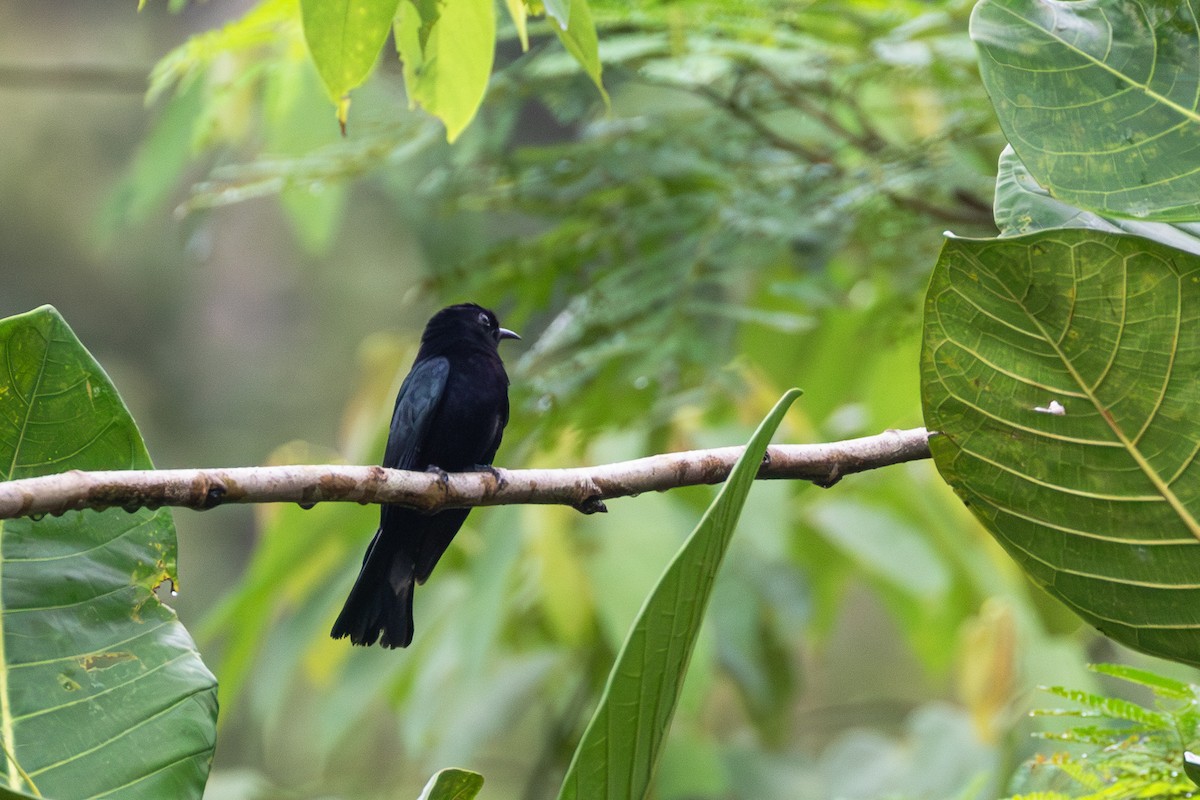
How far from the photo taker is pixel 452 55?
4.46 ft

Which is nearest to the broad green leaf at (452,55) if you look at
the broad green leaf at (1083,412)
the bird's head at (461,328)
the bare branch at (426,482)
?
the bare branch at (426,482)

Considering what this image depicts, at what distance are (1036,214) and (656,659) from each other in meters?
0.69

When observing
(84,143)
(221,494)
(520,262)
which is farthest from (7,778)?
(84,143)

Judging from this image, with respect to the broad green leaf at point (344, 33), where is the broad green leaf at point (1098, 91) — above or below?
below

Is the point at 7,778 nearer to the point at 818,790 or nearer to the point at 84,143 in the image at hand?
the point at 818,790

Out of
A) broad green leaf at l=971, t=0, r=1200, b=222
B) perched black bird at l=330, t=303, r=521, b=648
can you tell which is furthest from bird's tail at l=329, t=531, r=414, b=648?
broad green leaf at l=971, t=0, r=1200, b=222

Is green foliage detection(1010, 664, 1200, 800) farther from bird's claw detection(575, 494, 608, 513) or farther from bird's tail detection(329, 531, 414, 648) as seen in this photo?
bird's tail detection(329, 531, 414, 648)

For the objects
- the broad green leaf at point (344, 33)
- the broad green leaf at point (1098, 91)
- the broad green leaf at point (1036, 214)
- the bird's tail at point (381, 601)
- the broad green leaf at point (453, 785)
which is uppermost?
the broad green leaf at point (344, 33)

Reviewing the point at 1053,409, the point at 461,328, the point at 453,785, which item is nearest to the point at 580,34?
the point at 1053,409

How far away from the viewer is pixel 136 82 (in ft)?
13.1

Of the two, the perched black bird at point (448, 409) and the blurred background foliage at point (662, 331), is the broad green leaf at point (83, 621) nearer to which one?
the perched black bird at point (448, 409)

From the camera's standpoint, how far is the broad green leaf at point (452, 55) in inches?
51.5

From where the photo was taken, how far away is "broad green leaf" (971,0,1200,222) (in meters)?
1.14

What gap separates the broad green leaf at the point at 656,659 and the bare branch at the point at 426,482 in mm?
280
